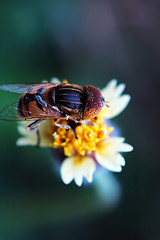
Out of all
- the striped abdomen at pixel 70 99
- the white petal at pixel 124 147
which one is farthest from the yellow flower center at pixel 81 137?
the striped abdomen at pixel 70 99

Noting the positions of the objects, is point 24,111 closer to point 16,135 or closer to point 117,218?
point 16,135

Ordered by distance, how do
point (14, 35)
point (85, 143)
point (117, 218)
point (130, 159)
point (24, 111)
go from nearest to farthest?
point (24, 111) → point (85, 143) → point (117, 218) → point (130, 159) → point (14, 35)

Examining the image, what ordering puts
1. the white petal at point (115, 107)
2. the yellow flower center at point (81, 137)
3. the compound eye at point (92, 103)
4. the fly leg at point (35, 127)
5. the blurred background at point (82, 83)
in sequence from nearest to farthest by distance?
the compound eye at point (92, 103), the fly leg at point (35, 127), the yellow flower center at point (81, 137), the white petal at point (115, 107), the blurred background at point (82, 83)

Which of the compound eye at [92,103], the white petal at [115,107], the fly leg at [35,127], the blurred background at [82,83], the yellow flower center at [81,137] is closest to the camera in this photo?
the compound eye at [92,103]

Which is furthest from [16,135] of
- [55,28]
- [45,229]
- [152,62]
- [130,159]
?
[152,62]

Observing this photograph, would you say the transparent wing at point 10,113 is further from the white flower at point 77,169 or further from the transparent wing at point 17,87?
the white flower at point 77,169
